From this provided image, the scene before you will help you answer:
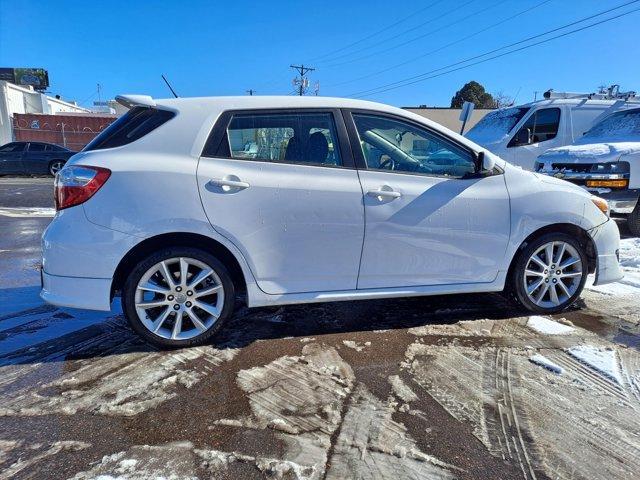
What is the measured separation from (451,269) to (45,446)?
290cm

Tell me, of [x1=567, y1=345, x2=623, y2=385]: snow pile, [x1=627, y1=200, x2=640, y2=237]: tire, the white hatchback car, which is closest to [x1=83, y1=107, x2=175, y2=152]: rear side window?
the white hatchback car

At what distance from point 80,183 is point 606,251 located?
4.26m

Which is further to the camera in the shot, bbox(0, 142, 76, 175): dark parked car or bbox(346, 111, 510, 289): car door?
bbox(0, 142, 76, 175): dark parked car

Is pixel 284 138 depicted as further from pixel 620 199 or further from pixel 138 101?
pixel 620 199

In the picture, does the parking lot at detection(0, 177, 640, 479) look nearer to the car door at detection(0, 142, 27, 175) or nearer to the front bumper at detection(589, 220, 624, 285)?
the front bumper at detection(589, 220, 624, 285)

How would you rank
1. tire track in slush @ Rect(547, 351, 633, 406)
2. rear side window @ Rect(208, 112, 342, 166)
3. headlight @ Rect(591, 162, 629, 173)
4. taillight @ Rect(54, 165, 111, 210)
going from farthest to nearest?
headlight @ Rect(591, 162, 629, 173)
rear side window @ Rect(208, 112, 342, 166)
taillight @ Rect(54, 165, 111, 210)
tire track in slush @ Rect(547, 351, 633, 406)

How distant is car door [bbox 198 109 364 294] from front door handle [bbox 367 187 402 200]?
0.32 ft

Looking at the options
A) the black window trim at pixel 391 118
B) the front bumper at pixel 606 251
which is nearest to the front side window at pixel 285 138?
the black window trim at pixel 391 118

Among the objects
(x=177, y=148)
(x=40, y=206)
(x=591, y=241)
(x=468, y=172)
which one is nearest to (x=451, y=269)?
(x=468, y=172)

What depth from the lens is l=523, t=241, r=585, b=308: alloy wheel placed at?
3.82m

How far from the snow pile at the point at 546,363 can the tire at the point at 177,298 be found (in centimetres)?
221

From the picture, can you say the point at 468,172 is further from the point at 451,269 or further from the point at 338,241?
the point at 338,241

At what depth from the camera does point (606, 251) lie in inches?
155

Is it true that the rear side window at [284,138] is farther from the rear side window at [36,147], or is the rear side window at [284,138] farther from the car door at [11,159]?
the car door at [11,159]
